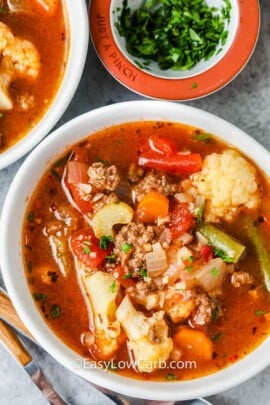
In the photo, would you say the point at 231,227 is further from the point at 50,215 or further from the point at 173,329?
the point at 50,215

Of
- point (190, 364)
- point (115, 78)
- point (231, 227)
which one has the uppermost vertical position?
point (115, 78)

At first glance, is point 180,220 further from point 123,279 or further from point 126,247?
point 123,279

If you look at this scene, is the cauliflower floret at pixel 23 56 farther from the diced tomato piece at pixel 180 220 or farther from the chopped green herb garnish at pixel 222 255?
the chopped green herb garnish at pixel 222 255

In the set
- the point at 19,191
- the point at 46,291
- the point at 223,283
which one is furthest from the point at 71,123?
the point at 223,283

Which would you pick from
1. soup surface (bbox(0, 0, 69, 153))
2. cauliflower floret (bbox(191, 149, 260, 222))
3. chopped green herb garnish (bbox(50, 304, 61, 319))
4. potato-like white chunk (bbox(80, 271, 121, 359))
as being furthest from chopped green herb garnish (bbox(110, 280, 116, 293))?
soup surface (bbox(0, 0, 69, 153))

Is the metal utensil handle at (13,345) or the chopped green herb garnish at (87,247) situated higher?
the chopped green herb garnish at (87,247)

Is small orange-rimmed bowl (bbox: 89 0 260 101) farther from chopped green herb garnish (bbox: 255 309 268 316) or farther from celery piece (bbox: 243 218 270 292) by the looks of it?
chopped green herb garnish (bbox: 255 309 268 316)

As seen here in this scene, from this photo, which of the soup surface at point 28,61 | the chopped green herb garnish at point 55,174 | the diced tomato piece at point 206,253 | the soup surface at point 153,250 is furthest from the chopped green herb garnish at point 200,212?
the soup surface at point 28,61
